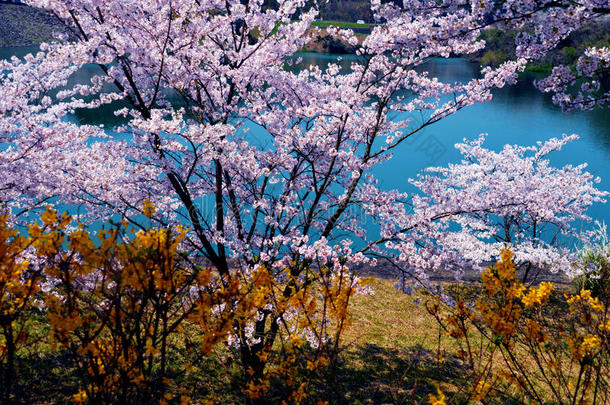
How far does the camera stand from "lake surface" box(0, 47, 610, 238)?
2911 centimetres

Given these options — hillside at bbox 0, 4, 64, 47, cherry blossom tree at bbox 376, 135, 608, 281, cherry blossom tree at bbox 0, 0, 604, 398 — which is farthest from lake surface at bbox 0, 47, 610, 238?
hillside at bbox 0, 4, 64, 47

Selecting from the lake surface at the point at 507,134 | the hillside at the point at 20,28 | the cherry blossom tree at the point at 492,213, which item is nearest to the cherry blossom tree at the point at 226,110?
the cherry blossom tree at the point at 492,213

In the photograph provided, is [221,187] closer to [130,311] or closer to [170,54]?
[170,54]

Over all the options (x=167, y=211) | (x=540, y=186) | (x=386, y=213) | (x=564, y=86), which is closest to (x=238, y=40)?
(x=167, y=211)

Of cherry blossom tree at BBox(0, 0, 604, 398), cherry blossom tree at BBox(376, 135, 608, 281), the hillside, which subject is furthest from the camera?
the hillside

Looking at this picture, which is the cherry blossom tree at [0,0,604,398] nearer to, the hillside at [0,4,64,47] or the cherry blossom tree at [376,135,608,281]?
the cherry blossom tree at [376,135,608,281]

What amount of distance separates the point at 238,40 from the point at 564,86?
4981 mm

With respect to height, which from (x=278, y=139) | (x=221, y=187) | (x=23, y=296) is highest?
(x=278, y=139)

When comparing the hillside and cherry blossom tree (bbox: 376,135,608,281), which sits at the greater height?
the hillside

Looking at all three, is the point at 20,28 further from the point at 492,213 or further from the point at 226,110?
the point at 492,213

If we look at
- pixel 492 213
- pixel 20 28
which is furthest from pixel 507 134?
pixel 20 28

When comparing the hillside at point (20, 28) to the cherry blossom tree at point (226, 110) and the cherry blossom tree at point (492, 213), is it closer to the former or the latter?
the cherry blossom tree at point (226, 110)

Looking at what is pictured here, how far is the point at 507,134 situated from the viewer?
3525 cm

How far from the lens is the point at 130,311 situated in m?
2.63
